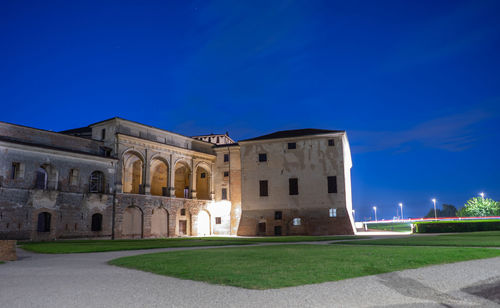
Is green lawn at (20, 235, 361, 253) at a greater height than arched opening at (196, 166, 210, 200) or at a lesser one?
lesser

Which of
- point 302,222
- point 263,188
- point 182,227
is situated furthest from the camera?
→ point 263,188

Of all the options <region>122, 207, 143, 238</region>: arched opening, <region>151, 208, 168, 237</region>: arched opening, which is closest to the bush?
<region>151, 208, 168, 237</region>: arched opening

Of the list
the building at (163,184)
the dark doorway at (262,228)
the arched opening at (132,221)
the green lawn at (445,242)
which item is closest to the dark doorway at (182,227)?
the building at (163,184)

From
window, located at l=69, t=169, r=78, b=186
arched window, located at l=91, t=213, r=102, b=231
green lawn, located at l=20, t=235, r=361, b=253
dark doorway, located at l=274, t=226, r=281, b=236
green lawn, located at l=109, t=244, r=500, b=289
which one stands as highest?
window, located at l=69, t=169, r=78, b=186

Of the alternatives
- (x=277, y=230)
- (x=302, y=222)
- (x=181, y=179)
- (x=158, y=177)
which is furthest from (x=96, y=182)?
(x=302, y=222)

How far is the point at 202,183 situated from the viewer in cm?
4875

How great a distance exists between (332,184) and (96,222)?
24.5 m

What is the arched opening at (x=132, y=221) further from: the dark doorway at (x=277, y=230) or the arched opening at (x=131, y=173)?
the dark doorway at (x=277, y=230)

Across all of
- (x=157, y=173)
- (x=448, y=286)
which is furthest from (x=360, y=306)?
(x=157, y=173)

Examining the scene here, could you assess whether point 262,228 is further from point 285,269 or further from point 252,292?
point 252,292

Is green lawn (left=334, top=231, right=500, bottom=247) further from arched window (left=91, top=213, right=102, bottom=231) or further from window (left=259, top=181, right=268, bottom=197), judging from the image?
arched window (left=91, top=213, right=102, bottom=231)

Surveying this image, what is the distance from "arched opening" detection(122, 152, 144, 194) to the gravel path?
35.8 metres

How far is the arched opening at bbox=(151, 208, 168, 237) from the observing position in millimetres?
41656

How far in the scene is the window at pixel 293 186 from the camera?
42.8m
